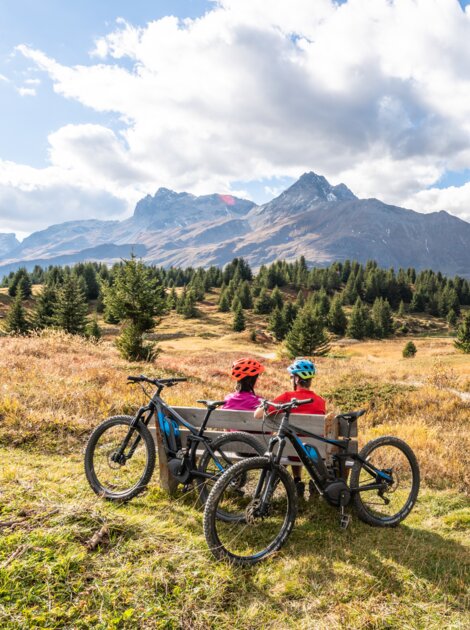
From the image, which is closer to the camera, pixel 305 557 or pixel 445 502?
pixel 305 557

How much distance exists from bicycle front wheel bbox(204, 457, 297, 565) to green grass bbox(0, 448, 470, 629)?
0.18 m

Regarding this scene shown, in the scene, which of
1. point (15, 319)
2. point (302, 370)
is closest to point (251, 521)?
point (302, 370)

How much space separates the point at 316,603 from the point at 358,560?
103cm

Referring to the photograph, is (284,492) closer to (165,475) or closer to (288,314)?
(165,475)

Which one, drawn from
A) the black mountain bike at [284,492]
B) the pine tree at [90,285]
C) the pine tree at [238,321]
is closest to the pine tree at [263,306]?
the pine tree at [238,321]

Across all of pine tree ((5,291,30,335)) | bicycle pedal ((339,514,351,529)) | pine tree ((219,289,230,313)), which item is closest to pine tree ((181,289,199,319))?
pine tree ((219,289,230,313))

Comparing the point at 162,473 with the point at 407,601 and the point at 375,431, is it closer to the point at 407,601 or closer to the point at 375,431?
the point at 407,601

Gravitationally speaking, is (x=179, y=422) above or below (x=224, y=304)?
below

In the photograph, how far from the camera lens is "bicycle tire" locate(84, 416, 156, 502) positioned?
18.5 ft

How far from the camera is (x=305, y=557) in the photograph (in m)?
4.44

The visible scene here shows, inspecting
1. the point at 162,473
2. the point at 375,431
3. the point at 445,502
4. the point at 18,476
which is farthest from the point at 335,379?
the point at 18,476

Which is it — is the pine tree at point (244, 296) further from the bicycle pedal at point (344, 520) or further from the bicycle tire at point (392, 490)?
the bicycle pedal at point (344, 520)

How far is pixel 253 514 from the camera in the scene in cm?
459

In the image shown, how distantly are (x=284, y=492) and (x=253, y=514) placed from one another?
1.75 ft
